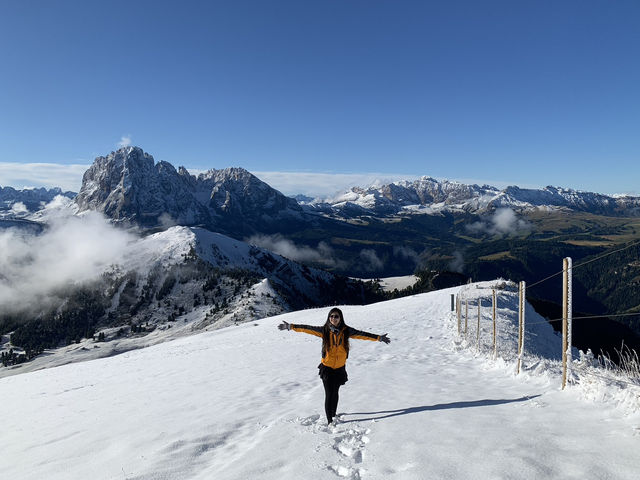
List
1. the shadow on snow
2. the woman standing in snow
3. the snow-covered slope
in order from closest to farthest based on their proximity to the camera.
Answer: the snow-covered slope < the woman standing in snow < the shadow on snow

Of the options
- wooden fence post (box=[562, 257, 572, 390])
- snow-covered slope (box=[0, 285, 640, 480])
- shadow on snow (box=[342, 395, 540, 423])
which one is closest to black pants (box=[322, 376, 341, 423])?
snow-covered slope (box=[0, 285, 640, 480])

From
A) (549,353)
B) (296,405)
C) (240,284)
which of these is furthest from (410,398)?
(240,284)

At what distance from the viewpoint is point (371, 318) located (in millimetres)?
41688

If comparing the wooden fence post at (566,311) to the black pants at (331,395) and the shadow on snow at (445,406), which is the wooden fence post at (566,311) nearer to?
the shadow on snow at (445,406)

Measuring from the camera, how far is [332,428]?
846 centimetres

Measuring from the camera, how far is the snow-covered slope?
6031 millimetres

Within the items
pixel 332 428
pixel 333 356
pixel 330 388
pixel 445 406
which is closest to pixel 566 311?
pixel 445 406

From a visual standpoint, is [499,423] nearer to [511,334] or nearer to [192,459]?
[192,459]

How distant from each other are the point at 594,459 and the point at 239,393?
35.9 feet

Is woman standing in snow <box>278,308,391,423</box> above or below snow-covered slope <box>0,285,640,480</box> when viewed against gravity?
above

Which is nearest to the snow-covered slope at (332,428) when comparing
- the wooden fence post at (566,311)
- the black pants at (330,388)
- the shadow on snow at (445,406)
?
the shadow on snow at (445,406)

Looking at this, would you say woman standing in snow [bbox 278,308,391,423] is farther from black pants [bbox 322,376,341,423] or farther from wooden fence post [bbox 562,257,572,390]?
wooden fence post [bbox 562,257,572,390]

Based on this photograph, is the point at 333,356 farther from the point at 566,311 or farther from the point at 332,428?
the point at 566,311

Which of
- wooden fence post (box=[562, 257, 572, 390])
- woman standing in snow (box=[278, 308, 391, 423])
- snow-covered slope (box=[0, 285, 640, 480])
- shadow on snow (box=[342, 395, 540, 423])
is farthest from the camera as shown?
shadow on snow (box=[342, 395, 540, 423])
